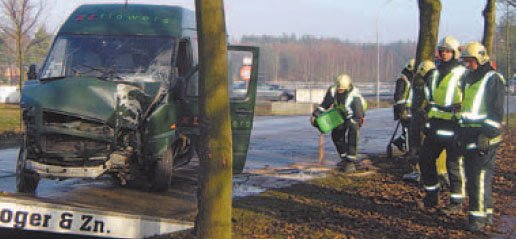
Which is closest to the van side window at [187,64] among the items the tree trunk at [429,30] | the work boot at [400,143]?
the tree trunk at [429,30]

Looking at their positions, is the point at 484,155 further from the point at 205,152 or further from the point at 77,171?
the point at 77,171

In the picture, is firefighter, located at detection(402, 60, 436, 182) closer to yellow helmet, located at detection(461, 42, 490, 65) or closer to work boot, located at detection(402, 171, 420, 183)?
work boot, located at detection(402, 171, 420, 183)

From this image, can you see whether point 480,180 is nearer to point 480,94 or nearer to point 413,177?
point 480,94

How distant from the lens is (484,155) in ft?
21.6

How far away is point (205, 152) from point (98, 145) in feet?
9.86

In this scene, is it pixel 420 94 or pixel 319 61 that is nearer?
pixel 420 94

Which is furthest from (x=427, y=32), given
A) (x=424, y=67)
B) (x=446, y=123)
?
(x=446, y=123)

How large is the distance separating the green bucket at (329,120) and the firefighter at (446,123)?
10.8 feet

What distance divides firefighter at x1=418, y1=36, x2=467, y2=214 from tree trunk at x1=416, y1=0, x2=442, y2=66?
7.48ft

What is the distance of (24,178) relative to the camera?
837 cm

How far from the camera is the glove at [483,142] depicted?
21.3 ft

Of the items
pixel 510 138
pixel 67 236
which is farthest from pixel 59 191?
pixel 510 138

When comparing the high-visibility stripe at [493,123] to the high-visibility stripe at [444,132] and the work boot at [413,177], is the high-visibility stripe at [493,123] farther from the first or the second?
the work boot at [413,177]

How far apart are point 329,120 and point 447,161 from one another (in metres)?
3.70
